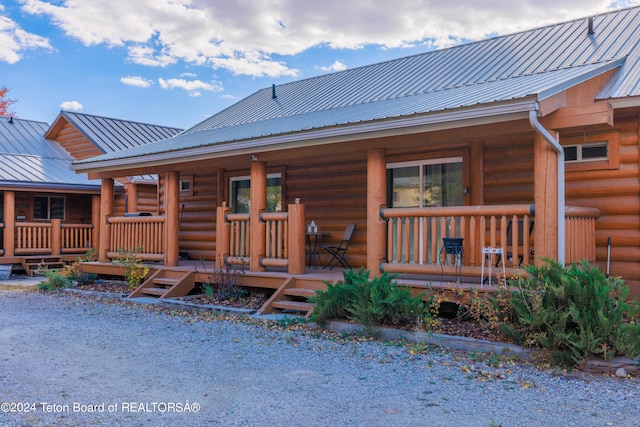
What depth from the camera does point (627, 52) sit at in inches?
350

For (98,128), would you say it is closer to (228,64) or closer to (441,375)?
(441,375)

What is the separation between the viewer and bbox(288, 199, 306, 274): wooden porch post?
29.0ft

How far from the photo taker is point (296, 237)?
29.1ft

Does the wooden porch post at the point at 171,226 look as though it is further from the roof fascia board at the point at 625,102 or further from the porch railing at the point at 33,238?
the roof fascia board at the point at 625,102

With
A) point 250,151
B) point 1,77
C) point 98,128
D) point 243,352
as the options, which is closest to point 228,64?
point 1,77

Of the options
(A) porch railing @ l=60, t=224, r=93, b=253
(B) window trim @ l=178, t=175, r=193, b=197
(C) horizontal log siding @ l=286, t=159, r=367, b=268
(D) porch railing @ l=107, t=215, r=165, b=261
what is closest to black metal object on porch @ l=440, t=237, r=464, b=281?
(C) horizontal log siding @ l=286, t=159, r=367, b=268

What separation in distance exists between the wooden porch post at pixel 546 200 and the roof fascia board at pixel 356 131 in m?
0.59

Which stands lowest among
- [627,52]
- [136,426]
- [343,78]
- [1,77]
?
[136,426]

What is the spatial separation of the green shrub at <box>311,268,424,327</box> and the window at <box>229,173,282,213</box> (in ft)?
15.5

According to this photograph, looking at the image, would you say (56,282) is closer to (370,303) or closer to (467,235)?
(370,303)

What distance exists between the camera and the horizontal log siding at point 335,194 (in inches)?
413

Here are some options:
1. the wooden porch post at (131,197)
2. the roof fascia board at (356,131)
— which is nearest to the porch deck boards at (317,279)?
the roof fascia board at (356,131)

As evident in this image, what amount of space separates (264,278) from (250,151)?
2097mm

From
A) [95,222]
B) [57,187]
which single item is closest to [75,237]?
[95,222]
